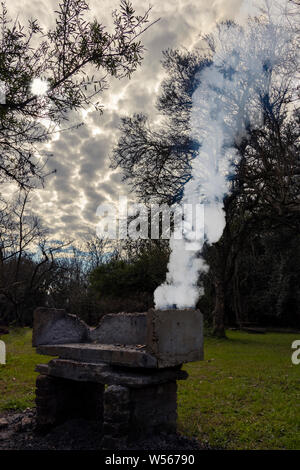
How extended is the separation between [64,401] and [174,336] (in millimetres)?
2105

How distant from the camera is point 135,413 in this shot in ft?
15.7

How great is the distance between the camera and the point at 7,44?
5.23 meters

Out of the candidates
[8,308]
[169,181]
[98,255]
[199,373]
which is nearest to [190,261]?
[199,373]

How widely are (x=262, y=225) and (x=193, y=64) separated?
23.5 ft

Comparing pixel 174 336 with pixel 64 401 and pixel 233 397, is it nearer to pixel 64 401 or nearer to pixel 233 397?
pixel 64 401

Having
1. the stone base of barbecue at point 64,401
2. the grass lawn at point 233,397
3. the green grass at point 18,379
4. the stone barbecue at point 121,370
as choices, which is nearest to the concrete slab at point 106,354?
the stone barbecue at point 121,370

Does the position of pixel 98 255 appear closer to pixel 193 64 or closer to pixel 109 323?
pixel 193 64

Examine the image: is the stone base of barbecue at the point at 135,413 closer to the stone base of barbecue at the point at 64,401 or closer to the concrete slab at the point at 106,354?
the concrete slab at the point at 106,354

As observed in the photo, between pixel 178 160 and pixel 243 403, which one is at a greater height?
pixel 178 160

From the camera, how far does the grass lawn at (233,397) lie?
5.24 metres

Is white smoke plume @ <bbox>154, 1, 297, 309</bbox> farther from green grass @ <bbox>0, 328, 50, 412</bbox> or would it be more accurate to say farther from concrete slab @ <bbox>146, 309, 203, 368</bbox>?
green grass @ <bbox>0, 328, 50, 412</bbox>

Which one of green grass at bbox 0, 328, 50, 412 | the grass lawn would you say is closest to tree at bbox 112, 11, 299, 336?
the grass lawn

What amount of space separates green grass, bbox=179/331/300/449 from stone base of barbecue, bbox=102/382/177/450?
0.51 meters

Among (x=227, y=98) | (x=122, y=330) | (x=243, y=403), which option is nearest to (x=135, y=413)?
(x=122, y=330)
